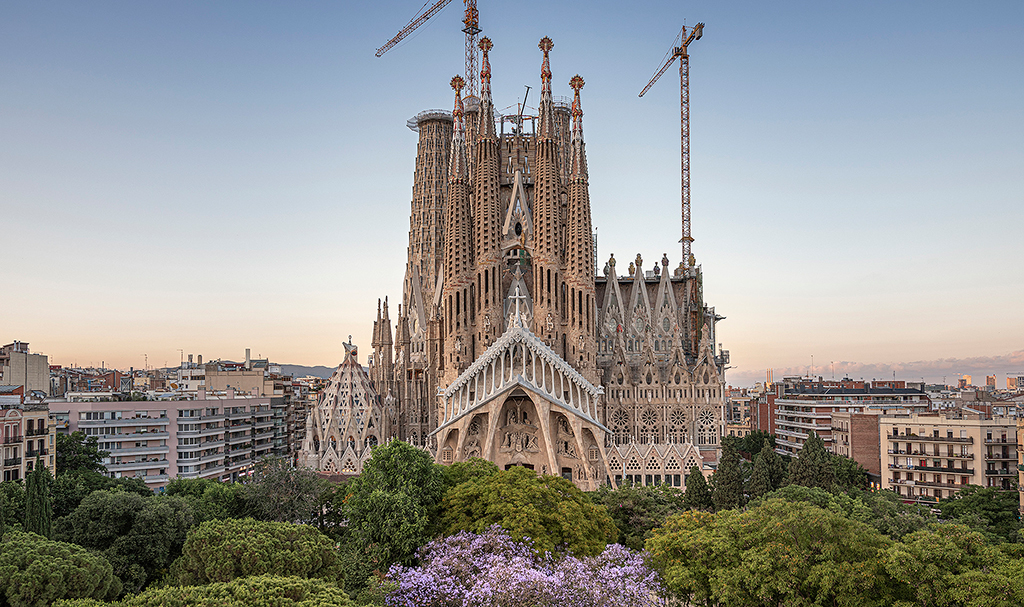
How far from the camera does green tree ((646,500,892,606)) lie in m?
20.0

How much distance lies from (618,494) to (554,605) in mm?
16865

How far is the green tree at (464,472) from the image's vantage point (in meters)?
31.4

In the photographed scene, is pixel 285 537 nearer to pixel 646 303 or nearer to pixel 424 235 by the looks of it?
pixel 646 303

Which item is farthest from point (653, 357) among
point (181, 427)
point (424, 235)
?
point (181, 427)

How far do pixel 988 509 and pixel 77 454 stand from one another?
50.5 meters

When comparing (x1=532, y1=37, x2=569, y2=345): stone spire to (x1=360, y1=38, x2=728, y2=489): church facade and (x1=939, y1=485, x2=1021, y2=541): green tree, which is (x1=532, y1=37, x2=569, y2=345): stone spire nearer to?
(x1=360, y1=38, x2=728, y2=489): church facade

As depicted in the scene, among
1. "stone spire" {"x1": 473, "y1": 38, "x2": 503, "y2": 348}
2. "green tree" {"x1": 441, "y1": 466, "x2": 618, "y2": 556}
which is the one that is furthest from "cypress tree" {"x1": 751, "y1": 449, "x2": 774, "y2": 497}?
"stone spire" {"x1": 473, "y1": 38, "x2": 503, "y2": 348}

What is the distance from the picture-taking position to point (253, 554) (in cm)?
2077

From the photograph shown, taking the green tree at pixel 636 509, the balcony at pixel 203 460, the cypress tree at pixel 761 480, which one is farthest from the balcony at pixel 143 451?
the cypress tree at pixel 761 480

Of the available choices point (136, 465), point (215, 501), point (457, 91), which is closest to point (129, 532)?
point (215, 501)

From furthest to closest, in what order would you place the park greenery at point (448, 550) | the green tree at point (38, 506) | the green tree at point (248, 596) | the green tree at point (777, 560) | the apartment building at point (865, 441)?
the apartment building at point (865, 441) < the green tree at point (38, 506) < the green tree at point (777, 560) < the park greenery at point (448, 550) < the green tree at point (248, 596)

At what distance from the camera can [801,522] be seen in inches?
837

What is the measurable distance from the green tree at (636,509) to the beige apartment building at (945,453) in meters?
20.5

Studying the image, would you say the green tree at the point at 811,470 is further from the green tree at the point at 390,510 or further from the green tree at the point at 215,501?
the green tree at the point at 215,501
